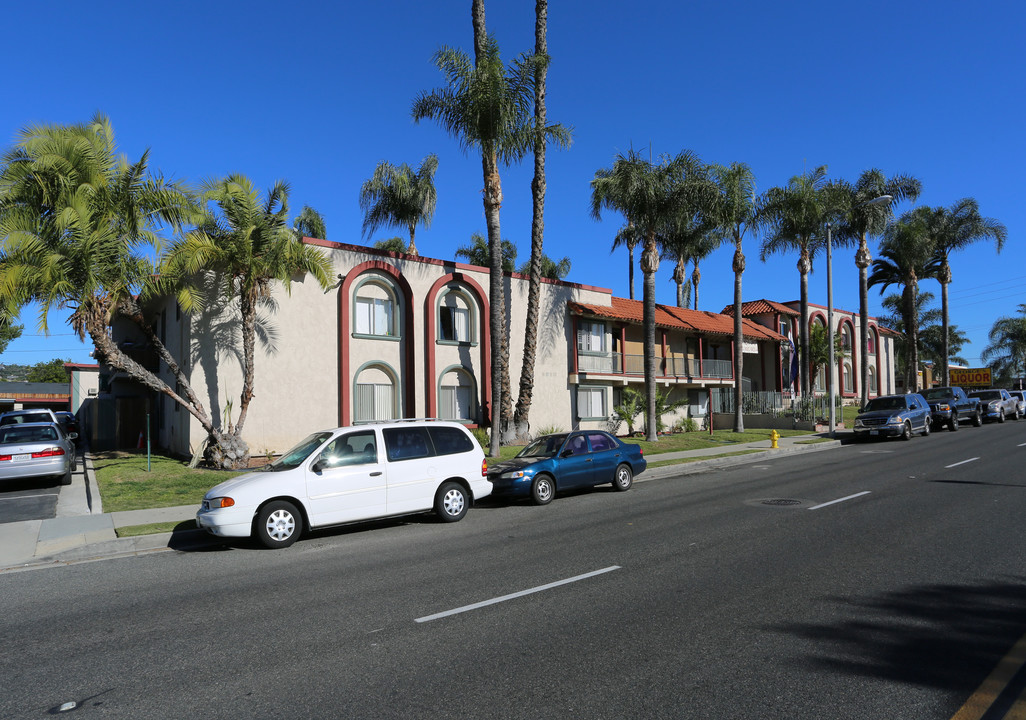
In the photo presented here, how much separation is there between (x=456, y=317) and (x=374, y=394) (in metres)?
4.62

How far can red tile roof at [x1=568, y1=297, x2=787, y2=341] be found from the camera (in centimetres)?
3091

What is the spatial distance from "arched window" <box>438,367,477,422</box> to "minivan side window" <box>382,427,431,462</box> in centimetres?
1398

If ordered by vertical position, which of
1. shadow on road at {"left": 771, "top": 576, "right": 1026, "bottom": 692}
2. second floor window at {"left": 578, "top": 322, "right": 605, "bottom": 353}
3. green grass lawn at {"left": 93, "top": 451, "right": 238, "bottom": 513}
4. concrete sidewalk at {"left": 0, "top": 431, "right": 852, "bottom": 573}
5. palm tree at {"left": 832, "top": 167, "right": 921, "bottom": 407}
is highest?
palm tree at {"left": 832, "top": 167, "right": 921, "bottom": 407}

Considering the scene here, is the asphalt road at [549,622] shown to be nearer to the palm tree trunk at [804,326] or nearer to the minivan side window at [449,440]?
the minivan side window at [449,440]

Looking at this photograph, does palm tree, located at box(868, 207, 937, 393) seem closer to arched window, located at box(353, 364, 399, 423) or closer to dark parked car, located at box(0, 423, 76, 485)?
arched window, located at box(353, 364, 399, 423)

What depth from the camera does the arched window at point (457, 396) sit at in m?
25.5

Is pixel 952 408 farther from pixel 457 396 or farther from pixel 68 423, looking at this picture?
pixel 68 423

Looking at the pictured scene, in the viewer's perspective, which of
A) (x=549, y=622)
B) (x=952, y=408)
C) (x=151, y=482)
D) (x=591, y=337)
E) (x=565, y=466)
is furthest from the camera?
(x=952, y=408)

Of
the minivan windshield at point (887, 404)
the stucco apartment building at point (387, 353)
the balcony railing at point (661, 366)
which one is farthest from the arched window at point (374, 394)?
the minivan windshield at point (887, 404)

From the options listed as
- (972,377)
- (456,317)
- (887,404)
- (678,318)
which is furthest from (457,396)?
(972,377)

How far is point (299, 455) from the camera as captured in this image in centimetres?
1034

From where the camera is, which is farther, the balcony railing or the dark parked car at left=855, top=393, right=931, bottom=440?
the balcony railing

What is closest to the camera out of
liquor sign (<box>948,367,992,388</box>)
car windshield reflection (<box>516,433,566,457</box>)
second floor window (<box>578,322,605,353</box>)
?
car windshield reflection (<box>516,433,566,457</box>)

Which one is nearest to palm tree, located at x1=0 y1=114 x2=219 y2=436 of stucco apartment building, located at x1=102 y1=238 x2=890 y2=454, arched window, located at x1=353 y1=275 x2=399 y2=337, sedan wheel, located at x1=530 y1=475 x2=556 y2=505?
stucco apartment building, located at x1=102 y1=238 x2=890 y2=454
